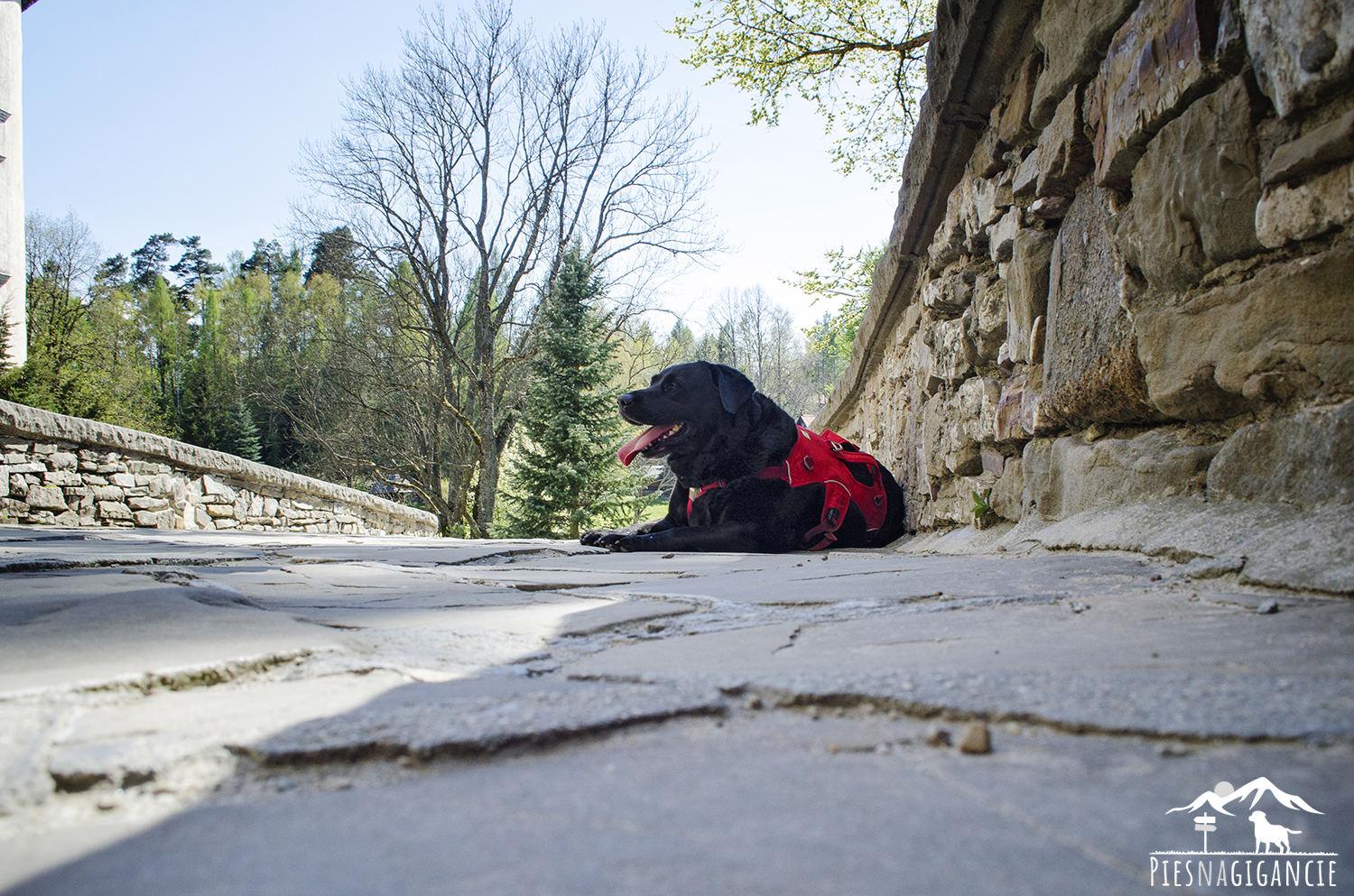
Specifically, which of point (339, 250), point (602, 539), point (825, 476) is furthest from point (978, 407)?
point (339, 250)

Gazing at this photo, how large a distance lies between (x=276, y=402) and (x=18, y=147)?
8625 millimetres

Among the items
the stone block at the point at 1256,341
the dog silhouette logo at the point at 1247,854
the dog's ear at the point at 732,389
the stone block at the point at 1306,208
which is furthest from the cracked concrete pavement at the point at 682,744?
the dog's ear at the point at 732,389

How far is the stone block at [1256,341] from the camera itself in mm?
1188

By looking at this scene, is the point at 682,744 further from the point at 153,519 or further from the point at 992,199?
the point at 153,519

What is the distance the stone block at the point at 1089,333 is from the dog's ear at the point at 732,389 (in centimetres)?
175

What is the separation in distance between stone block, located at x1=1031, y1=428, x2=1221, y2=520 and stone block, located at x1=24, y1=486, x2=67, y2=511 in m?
7.54

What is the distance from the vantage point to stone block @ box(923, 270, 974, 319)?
3.01 meters

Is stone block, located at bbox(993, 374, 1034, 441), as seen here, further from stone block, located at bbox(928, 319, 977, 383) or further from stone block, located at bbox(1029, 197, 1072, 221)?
stone block, located at bbox(1029, 197, 1072, 221)

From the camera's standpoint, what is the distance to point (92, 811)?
49 cm

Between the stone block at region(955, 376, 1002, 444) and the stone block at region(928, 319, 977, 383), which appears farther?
the stone block at region(928, 319, 977, 383)

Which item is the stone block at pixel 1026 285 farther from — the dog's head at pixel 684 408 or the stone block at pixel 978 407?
the dog's head at pixel 684 408

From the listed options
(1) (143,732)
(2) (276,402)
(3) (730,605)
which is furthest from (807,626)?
(2) (276,402)

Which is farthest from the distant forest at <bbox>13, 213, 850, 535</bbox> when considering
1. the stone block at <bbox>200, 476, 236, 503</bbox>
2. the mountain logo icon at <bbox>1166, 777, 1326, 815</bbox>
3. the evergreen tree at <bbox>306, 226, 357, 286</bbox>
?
the mountain logo icon at <bbox>1166, 777, 1326, 815</bbox>

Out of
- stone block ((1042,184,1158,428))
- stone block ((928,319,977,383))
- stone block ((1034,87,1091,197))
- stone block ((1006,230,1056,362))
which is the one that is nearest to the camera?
stone block ((1042,184,1158,428))
